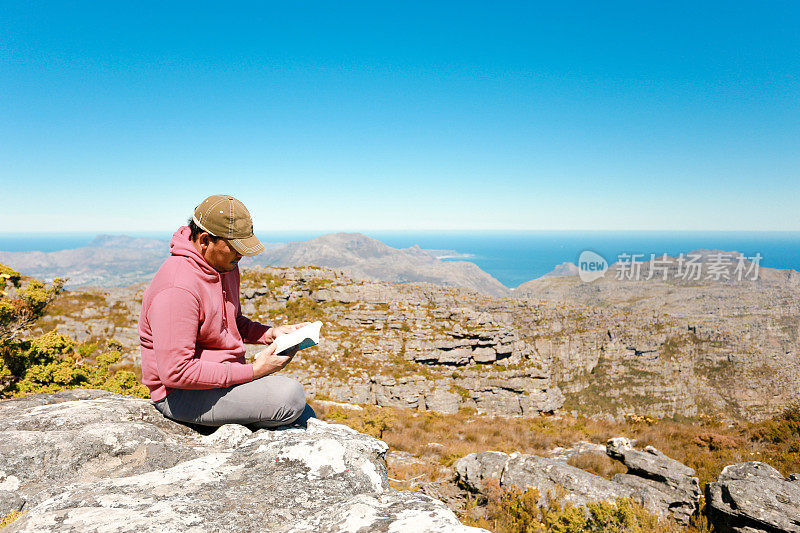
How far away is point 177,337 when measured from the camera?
3191 millimetres

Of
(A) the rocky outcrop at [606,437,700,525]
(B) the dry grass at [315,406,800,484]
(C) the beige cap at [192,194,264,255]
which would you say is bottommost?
(B) the dry grass at [315,406,800,484]

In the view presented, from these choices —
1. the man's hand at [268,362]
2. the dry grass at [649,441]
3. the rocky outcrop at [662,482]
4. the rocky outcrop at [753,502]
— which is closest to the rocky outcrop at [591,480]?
the rocky outcrop at [662,482]

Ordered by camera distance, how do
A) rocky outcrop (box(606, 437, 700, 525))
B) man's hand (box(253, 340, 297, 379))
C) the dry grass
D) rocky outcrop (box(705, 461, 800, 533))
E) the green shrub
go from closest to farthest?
man's hand (box(253, 340, 297, 379)) → rocky outcrop (box(705, 461, 800, 533)) → rocky outcrop (box(606, 437, 700, 525)) → the green shrub → the dry grass

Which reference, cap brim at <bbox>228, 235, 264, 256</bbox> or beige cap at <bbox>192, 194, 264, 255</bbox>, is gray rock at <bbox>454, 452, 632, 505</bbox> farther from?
beige cap at <bbox>192, 194, 264, 255</bbox>

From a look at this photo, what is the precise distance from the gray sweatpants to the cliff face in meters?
25.7

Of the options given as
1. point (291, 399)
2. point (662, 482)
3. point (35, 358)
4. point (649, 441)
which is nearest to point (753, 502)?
point (662, 482)

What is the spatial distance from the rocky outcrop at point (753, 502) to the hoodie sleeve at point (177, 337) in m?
9.83

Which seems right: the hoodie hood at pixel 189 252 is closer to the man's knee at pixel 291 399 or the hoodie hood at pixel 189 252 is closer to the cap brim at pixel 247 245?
the cap brim at pixel 247 245

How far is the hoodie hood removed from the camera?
137 inches

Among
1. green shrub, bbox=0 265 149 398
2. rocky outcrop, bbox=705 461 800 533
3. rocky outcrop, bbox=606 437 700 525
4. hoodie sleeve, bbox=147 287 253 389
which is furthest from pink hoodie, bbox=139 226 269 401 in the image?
rocky outcrop, bbox=705 461 800 533

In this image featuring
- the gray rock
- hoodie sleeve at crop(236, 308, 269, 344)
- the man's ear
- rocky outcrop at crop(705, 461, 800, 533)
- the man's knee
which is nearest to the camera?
the man's ear

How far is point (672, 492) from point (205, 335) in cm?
1040

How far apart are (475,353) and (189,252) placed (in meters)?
35.7

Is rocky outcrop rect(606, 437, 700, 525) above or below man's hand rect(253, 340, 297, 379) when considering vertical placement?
below
